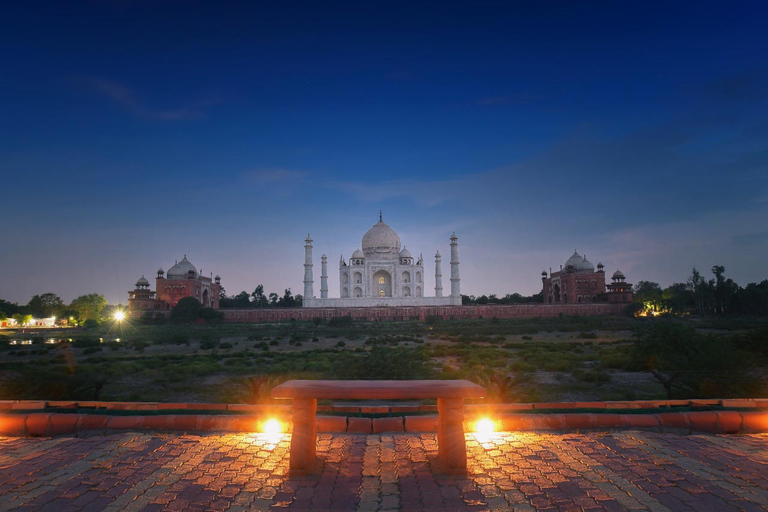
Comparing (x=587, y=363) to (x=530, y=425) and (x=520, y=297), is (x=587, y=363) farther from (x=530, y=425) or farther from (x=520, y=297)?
(x=520, y=297)

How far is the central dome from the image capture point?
57.5 meters

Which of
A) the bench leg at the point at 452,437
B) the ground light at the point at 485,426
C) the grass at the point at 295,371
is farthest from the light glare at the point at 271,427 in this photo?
the grass at the point at 295,371

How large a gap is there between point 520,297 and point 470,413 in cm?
7081

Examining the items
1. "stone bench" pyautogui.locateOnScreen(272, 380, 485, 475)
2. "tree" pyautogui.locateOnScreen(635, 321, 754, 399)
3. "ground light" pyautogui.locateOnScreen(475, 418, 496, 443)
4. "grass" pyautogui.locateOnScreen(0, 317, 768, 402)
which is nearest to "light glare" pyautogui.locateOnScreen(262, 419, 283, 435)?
"stone bench" pyautogui.locateOnScreen(272, 380, 485, 475)

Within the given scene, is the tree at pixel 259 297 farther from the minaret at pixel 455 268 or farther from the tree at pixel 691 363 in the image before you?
the tree at pixel 691 363

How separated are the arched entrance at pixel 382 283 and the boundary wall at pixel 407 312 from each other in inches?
476

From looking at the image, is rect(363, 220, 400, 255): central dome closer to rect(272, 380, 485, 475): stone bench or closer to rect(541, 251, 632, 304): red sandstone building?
rect(541, 251, 632, 304): red sandstone building

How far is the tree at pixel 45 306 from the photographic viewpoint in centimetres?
5434

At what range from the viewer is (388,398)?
13.6ft

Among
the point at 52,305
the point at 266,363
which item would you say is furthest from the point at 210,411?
the point at 52,305

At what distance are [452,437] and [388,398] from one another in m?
0.68

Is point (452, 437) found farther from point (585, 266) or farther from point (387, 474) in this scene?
point (585, 266)

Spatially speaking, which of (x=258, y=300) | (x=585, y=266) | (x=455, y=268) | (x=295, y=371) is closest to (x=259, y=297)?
(x=258, y=300)

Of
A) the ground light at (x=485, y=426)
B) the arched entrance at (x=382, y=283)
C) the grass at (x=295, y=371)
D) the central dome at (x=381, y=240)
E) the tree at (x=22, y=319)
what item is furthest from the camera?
the central dome at (x=381, y=240)
